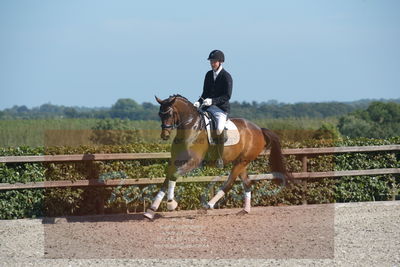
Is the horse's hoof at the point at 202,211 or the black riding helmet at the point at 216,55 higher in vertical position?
the black riding helmet at the point at 216,55

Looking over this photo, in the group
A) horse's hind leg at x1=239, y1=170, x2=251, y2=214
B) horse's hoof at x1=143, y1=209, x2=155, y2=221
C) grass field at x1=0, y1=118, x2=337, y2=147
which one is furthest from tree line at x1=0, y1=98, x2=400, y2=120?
horse's hoof at x1=143, y1=209, x2=155, y2=221

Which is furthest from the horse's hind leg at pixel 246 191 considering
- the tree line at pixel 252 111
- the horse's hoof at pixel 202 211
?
the tree line at pixel 252 111

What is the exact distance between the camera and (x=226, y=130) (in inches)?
400

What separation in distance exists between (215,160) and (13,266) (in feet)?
13.2

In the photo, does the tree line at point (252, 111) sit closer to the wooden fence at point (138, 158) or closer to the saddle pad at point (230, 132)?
the wooden fence at point (138, 158)

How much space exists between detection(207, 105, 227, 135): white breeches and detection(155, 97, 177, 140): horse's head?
3.06 ft

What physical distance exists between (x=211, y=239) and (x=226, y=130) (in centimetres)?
232

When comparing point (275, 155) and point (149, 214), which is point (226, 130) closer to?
point (275, 155)

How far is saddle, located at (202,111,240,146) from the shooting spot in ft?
32.6

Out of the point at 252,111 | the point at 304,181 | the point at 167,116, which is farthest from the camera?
the point at 252,111

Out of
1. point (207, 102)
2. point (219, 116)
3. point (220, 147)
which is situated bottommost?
point (220, 147)

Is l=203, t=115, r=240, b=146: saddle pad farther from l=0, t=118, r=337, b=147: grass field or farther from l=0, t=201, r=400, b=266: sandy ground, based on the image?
l=0, t=118, r=337, b=147: grass field

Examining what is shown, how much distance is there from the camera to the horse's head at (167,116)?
29.8 ft

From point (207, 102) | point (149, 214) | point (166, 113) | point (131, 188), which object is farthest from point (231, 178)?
point (166, 113)
